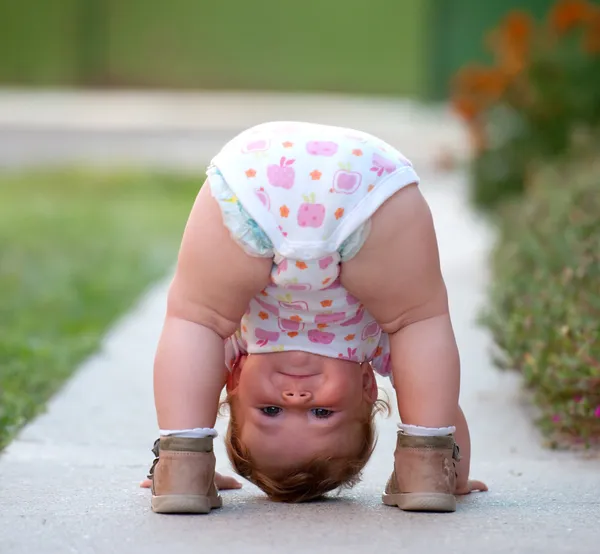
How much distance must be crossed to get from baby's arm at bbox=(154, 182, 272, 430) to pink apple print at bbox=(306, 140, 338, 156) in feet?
0.82

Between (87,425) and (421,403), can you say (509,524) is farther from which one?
(87,425)

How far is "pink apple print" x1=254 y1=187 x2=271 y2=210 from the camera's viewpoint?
115 inches

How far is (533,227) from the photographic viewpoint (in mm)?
6316

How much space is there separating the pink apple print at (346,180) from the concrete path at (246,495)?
2.47 ft

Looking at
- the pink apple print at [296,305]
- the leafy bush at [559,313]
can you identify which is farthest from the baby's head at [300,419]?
the leafy bush at [559,313]

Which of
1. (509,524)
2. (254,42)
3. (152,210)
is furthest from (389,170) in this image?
(254,42)

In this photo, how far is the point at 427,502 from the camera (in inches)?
121

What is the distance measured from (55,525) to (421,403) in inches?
34.5

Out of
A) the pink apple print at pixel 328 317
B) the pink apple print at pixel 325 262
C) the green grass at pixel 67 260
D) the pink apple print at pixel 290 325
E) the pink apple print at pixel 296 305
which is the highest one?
the pink apple print at pixel 325 262

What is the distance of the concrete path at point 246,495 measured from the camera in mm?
2840

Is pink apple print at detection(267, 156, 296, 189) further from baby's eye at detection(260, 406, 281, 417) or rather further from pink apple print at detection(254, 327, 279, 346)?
baby's eye at detection(260, 406, 281, 417)

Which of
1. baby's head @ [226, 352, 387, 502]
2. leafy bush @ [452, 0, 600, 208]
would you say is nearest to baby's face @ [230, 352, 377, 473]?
baby's head @ [226, 352, 387, 502]

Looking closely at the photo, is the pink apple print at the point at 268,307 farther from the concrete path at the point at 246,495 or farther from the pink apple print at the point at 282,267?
the concrete path at the point at 246,495

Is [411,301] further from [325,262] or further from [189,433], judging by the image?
[189,433]
